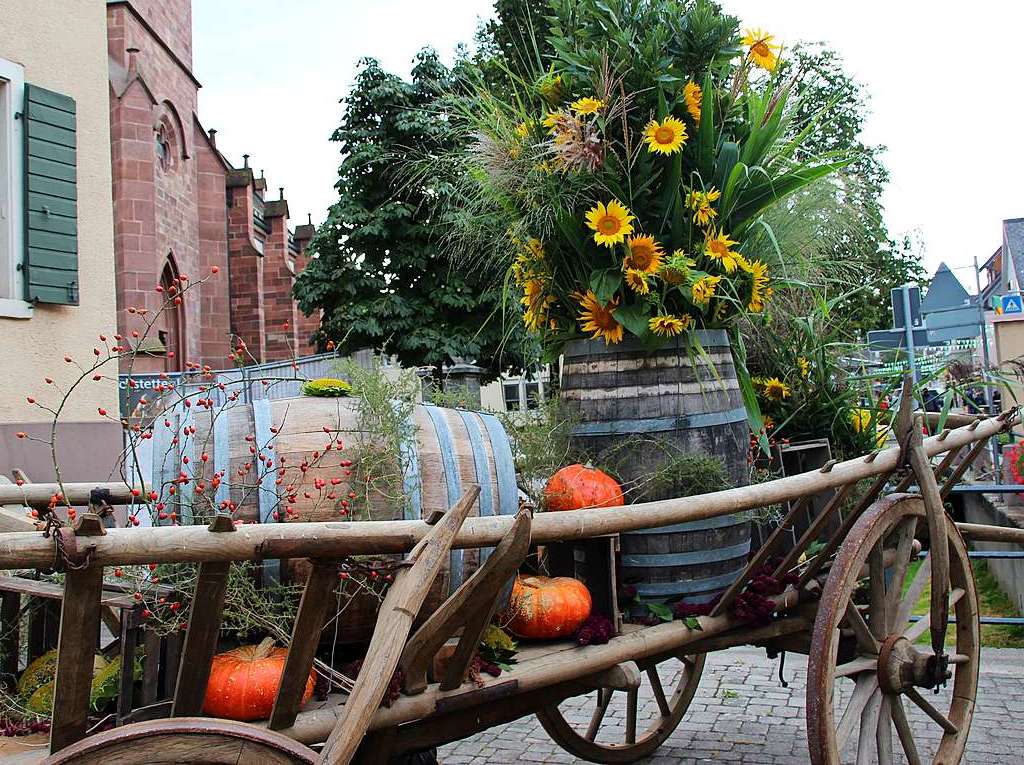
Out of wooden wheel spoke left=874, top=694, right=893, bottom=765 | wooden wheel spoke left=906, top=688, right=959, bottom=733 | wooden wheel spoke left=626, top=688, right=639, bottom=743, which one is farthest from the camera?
wooden wheel spoke left=626, top=688, right=639, bottom=743

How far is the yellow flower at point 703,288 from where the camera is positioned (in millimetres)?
2754

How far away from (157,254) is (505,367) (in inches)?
247

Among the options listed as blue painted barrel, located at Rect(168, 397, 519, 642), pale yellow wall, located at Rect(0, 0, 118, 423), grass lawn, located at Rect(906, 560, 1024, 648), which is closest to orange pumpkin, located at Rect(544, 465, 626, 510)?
blue painted barrel, located at Rect(168, 397, 519, 642)

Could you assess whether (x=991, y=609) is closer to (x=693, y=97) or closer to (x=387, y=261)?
(x=693, y=97)

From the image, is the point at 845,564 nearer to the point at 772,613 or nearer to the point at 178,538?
the point at 772,613

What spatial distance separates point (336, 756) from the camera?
1653mm

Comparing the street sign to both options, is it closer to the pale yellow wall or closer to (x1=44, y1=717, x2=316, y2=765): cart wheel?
the pale yellow wall

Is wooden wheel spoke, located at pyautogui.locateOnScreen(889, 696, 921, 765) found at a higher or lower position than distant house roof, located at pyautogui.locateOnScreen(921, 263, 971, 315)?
lower

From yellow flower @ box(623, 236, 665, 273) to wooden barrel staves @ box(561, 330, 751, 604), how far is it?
24 cm

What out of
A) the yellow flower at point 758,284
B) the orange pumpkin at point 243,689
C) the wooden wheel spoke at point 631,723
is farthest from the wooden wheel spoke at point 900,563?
the orange pumpkin at point 243,689

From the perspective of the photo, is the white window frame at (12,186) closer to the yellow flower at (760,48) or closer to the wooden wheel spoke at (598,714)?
the wooden wheel spoke at (598,714)

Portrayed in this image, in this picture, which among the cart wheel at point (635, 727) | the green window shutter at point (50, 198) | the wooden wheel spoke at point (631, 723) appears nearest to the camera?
the cart wheel at point (635, 727)

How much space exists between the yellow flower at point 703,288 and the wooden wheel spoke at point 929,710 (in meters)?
1.27

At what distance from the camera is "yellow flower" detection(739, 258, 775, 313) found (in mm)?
2900
